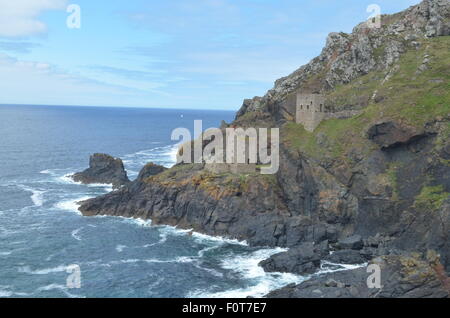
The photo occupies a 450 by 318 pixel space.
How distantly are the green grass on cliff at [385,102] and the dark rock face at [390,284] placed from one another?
29.2 meters

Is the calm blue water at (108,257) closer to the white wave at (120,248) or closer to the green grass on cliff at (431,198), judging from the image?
the white wave at (120,248)

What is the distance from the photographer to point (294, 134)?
95.1 m

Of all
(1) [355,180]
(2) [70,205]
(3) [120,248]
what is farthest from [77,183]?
(1) [355,180]

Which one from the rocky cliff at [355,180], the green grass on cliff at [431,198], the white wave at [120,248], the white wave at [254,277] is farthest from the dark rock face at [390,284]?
the white wave at [120,248]

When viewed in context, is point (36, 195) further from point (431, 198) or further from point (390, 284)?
point (431, 198)

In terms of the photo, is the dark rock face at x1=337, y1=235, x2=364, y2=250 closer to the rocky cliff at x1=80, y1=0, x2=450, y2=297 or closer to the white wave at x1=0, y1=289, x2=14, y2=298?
the rocky cliff at x1=80, y1=0, x2=450, y2=297

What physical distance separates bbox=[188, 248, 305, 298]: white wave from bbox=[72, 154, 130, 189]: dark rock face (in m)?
56.8

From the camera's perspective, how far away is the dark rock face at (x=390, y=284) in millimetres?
52562

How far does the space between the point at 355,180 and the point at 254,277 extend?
2829 centimetres

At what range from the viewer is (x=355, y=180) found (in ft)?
264

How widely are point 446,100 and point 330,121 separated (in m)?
22.5

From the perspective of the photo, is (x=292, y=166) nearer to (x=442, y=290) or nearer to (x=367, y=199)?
(x=367, y=199)

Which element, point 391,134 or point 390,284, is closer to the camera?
point 390,284

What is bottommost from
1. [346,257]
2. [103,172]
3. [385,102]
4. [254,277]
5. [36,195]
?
[254,277]
